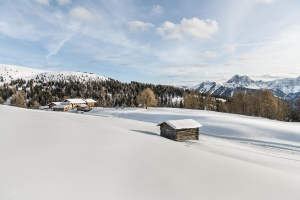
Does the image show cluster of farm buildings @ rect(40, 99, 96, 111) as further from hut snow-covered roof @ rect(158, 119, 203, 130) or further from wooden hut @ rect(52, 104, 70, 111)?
hut snow-covered roof @ rect(158, 119, 203, 130)

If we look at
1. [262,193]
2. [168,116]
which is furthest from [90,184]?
[168,116]

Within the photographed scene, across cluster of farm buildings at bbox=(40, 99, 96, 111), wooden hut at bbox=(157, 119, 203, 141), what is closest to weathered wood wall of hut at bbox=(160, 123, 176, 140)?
Result: wooden hut at bbox=(157, 119, 203, 141)

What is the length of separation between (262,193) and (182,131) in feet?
63.4

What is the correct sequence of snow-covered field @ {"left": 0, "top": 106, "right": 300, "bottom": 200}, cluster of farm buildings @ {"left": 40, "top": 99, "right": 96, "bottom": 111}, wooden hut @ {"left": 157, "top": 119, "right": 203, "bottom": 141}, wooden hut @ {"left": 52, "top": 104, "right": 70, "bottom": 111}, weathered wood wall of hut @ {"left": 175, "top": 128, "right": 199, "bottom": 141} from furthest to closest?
1. cluster of farm buildings @ {"left": 40, "top": 99, "right": 96, "bottom": 111}
2. wooden hut @ {"left": 52, "top": 104, "right": 70, "bottom": 111}
3. weathered wood wall of hut @ {"left": 175, "top": 128, "right": 199, "bottom": 141}
4. wooden hut @ {"left": 157, "top": 119, "right": 203, "bottom": 141}
5. snow-covered field @ {"left": 0, "top": 106, "right": 300, "bottom": 200}

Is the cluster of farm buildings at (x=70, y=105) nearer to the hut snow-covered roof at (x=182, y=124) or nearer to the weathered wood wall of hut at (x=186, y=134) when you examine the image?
the hut snow-covered roof at (x=182, y=124)

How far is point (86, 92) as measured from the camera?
186375 mm

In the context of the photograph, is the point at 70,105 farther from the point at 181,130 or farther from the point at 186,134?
the point at 186,134

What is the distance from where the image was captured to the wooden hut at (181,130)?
25.8 m

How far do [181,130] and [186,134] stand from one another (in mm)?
1075

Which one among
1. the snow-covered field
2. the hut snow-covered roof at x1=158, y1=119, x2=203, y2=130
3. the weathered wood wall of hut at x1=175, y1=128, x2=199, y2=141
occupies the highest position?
the snow-covered field

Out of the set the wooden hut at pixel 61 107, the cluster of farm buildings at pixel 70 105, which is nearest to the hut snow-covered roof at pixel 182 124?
the cluster of farm buildings at pixel 70 105

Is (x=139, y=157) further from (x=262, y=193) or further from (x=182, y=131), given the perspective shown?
(x=182, y=131)

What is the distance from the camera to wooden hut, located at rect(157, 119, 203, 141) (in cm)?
2579

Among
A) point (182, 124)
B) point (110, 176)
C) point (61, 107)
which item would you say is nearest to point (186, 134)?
point (182, 124)
